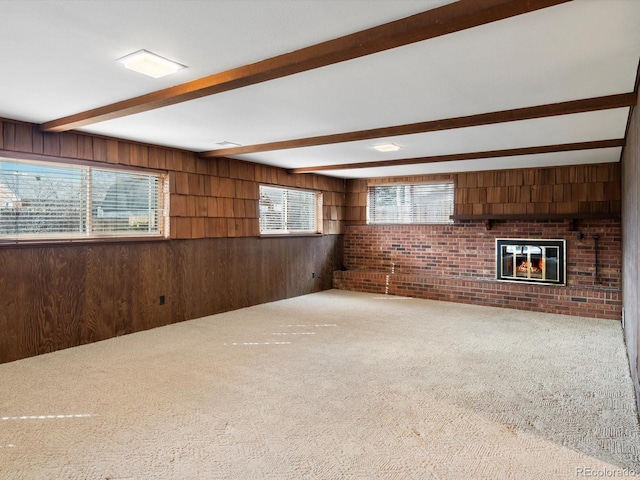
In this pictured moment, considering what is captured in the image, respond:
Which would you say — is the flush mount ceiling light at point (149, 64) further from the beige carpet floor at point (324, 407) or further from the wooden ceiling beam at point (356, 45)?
the beige carpet floor at point (324, 407)

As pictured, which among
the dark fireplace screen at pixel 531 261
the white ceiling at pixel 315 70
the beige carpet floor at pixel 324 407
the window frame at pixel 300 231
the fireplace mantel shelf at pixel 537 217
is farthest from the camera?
the window frame at pixel 300 231

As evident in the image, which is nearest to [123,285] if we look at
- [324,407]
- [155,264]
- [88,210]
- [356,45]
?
[155,264]

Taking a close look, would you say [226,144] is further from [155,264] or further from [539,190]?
[539,190]

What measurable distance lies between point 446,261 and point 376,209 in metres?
1.76

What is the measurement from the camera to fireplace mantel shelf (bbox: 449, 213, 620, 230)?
6.15m

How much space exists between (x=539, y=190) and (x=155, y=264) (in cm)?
574

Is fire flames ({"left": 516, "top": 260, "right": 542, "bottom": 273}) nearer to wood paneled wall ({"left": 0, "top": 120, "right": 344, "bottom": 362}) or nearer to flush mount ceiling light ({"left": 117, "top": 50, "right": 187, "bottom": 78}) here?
wood paneled wall ({"left": 0, "top": 120, "right": 344, "bottom": 362})

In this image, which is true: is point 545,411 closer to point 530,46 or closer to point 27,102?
point 530,46

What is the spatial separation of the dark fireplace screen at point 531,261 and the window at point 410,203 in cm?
110

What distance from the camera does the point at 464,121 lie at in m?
3.88

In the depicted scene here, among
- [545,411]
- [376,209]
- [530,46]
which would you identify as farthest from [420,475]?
[376,209]

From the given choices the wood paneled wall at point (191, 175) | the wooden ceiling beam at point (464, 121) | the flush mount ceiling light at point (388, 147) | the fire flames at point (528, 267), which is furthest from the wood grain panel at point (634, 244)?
the wood paneled wall at point (191, 175)

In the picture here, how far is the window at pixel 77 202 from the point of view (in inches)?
162

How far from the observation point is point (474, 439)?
8.33 ft
